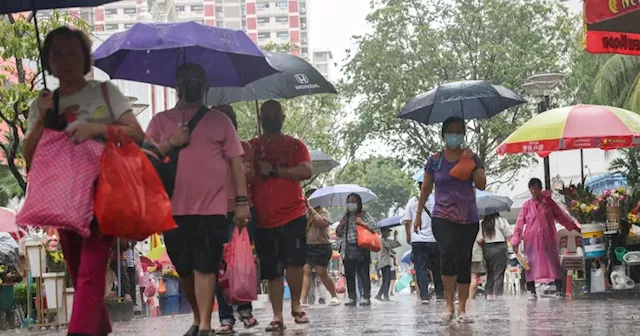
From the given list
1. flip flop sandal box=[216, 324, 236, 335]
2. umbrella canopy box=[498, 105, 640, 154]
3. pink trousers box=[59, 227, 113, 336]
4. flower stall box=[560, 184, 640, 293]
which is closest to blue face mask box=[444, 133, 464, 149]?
flip flop sandal box=[216, 324, 236, 335]

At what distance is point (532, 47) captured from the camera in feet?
132

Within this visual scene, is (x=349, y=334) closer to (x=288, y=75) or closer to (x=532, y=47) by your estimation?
(x=288, y=75)

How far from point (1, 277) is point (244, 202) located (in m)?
8.34

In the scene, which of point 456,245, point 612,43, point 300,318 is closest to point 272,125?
point 300,318

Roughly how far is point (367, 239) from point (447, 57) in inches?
920

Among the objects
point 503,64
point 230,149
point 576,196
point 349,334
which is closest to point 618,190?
point 576,196

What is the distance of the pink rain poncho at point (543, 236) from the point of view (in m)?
17.0

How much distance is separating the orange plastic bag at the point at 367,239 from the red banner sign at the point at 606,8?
801cm

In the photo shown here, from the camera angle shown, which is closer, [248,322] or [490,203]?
[248,322]

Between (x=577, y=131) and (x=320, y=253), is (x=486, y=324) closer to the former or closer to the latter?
(x=577, y=131)

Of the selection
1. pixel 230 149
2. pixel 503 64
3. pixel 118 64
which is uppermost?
pixel 503 64

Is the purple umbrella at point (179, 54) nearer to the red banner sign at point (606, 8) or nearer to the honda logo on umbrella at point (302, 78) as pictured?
the honda logo on umbrella at point (302, 78)

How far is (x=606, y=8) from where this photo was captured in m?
9.99

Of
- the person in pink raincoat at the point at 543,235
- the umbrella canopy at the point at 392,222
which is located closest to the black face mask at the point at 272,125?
the person in pink raincoat at the point at 543,235
